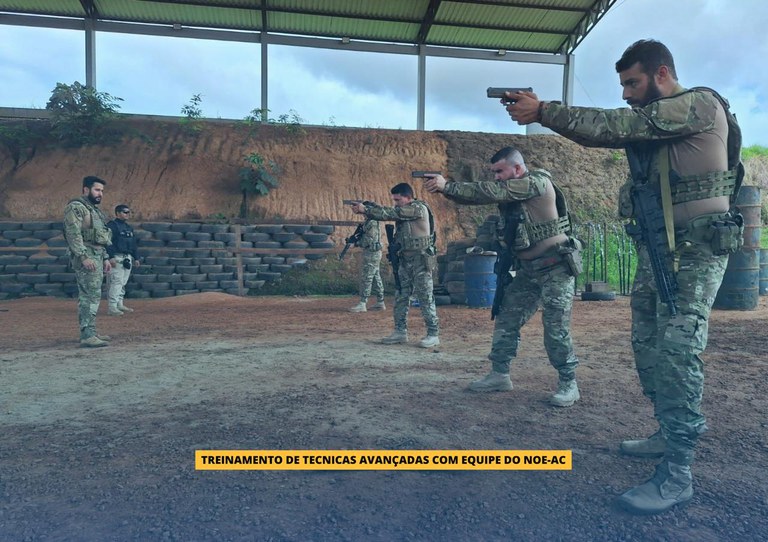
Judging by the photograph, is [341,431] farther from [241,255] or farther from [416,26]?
[416,26]

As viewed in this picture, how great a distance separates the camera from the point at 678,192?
238 centimetres

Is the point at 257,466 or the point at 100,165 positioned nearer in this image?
the point at 257,466

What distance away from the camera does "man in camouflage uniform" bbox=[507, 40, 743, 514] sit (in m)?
2.23

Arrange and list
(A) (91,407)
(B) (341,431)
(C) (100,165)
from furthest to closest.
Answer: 1. (C) (100,165)
2. (A) (91,407)
3. (B) (341,431)

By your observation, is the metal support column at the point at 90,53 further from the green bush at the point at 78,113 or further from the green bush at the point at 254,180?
the green bush at the point at 254,180

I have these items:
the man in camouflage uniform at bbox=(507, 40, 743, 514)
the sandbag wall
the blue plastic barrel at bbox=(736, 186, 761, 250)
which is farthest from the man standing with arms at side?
the blue plastic barrel at bbox=(736, 186, 761, 250)

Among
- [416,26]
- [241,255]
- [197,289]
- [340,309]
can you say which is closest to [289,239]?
[241,255]

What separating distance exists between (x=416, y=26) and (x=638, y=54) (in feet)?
53.5

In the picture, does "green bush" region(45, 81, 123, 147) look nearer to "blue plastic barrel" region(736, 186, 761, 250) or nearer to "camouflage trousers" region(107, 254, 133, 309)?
"camouflage trousers" region(107, 254, 133, 309)

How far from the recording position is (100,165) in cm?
1519

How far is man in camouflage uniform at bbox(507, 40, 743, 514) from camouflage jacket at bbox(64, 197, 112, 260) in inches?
227

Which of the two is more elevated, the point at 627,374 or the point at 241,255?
the point at 241,255

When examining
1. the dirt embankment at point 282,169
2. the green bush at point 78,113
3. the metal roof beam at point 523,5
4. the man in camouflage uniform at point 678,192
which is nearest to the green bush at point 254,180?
the dirt embankment at point 282,169

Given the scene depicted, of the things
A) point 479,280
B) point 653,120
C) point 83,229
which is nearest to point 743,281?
point 479,280
